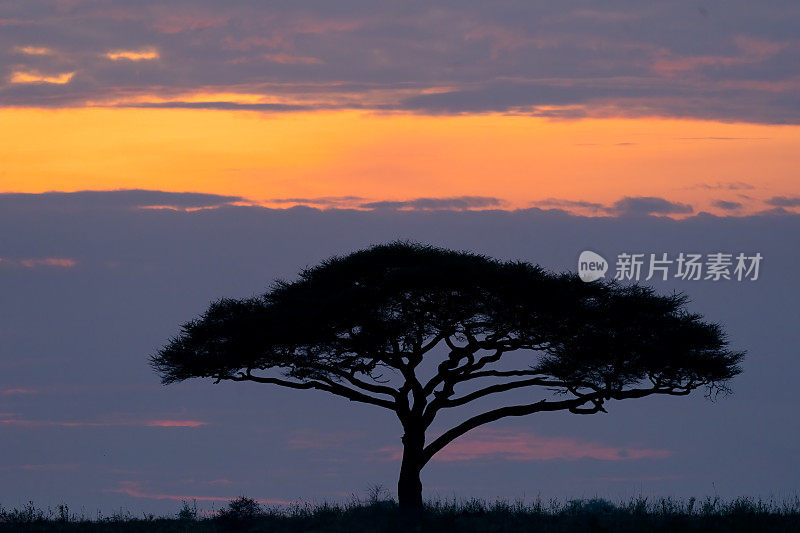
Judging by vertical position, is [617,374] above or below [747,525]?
above

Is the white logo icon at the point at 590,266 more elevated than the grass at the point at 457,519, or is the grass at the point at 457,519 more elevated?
the white logo icon at the point at 590,266

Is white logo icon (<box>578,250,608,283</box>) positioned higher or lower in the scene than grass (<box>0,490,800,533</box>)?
higher

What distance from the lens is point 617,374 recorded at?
39125mm

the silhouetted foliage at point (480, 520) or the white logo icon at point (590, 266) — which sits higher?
the white logo icon at point (590, 266)

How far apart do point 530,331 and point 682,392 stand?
19.8 feet

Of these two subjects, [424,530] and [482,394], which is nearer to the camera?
[424,530]

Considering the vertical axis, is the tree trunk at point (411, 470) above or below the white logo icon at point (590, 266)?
below

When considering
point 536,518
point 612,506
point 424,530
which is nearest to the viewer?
point 424,530

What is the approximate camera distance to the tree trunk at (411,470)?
38812 millimetres

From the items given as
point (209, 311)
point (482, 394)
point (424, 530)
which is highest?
point (209, 311)

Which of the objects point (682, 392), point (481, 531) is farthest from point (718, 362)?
point (481, 531)

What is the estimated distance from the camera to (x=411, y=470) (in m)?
39.1

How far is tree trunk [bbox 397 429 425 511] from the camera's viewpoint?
127 ft

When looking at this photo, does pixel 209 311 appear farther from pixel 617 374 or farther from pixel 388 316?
A: pixel 617 374
